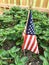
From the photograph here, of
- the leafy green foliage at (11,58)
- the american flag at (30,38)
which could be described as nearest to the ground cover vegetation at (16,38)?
the leafy green foliage at (11,58)

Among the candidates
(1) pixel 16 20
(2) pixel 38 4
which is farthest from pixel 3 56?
(2) pixel 38 4

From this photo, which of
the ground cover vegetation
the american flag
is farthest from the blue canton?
the ground cover vegetation

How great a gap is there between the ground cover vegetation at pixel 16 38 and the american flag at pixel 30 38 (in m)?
0.16

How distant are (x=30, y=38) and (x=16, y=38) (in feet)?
1.60

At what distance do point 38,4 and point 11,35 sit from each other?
6.11ft

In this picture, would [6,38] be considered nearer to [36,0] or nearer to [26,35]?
[26,35]

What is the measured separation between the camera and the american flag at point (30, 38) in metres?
2.92

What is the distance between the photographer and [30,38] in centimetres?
294

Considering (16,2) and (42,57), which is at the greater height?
(16,2)

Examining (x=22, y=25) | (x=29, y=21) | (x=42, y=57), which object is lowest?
(x=42, y=57)

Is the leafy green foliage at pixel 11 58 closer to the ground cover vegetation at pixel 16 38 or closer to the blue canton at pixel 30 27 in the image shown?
the ground cover vegetation at pixel 16 38

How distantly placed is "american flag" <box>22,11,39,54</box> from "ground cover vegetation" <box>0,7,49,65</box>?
156 millimetres

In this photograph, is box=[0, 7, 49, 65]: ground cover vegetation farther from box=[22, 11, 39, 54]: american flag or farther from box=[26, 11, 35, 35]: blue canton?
box=[26, 11, 35, 35]: blue canton

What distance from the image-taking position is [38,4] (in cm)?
498
